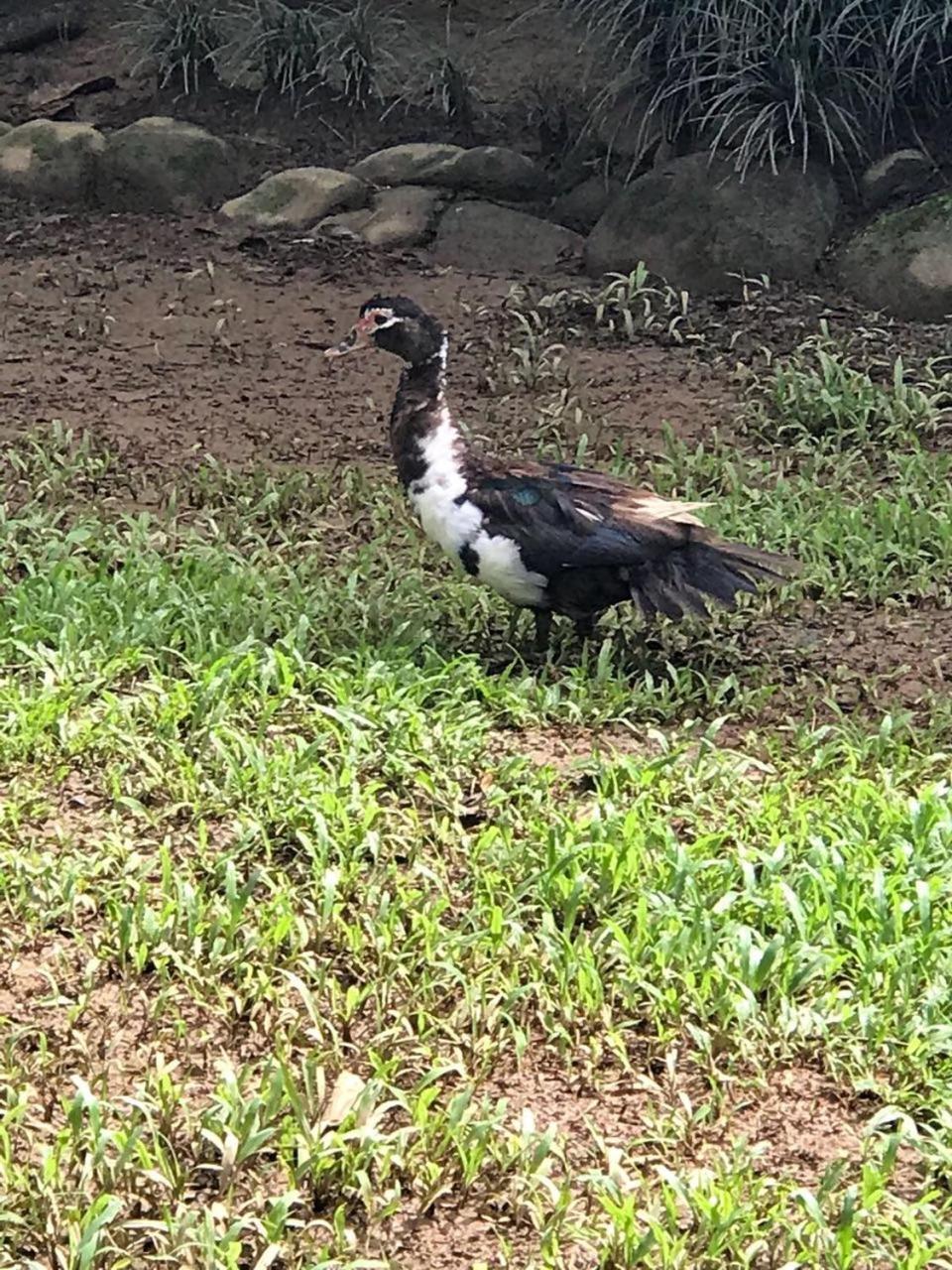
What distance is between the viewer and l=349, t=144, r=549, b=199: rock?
874cm

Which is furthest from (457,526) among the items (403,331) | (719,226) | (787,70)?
(787,70)

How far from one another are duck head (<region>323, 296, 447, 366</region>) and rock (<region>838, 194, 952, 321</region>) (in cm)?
337

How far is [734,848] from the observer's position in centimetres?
393

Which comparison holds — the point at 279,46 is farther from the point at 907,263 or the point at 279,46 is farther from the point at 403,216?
the point at 907,263

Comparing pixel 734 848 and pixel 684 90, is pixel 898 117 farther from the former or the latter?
pixel 734 848

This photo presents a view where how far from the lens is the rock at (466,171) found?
28.7ft

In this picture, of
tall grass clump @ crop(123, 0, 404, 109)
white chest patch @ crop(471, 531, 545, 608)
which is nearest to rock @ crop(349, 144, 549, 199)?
tall grass clump @ crop(123, 0, 404, 109)

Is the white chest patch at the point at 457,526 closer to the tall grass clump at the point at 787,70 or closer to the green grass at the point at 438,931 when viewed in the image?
the green grass at the point at 438,931

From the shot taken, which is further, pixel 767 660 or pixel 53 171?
pixel 53 171

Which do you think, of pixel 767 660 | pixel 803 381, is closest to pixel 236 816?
pixel 767 660

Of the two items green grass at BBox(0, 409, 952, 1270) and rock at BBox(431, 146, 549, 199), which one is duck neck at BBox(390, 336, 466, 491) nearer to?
green grass at BBox(0, 409, 952, 1270)

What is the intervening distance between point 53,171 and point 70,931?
6407 millimetres

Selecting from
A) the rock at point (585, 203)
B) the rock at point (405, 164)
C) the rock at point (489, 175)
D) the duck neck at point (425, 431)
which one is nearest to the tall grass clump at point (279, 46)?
the rock at point (405, 164)

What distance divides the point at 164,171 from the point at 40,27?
1751 millimetres
